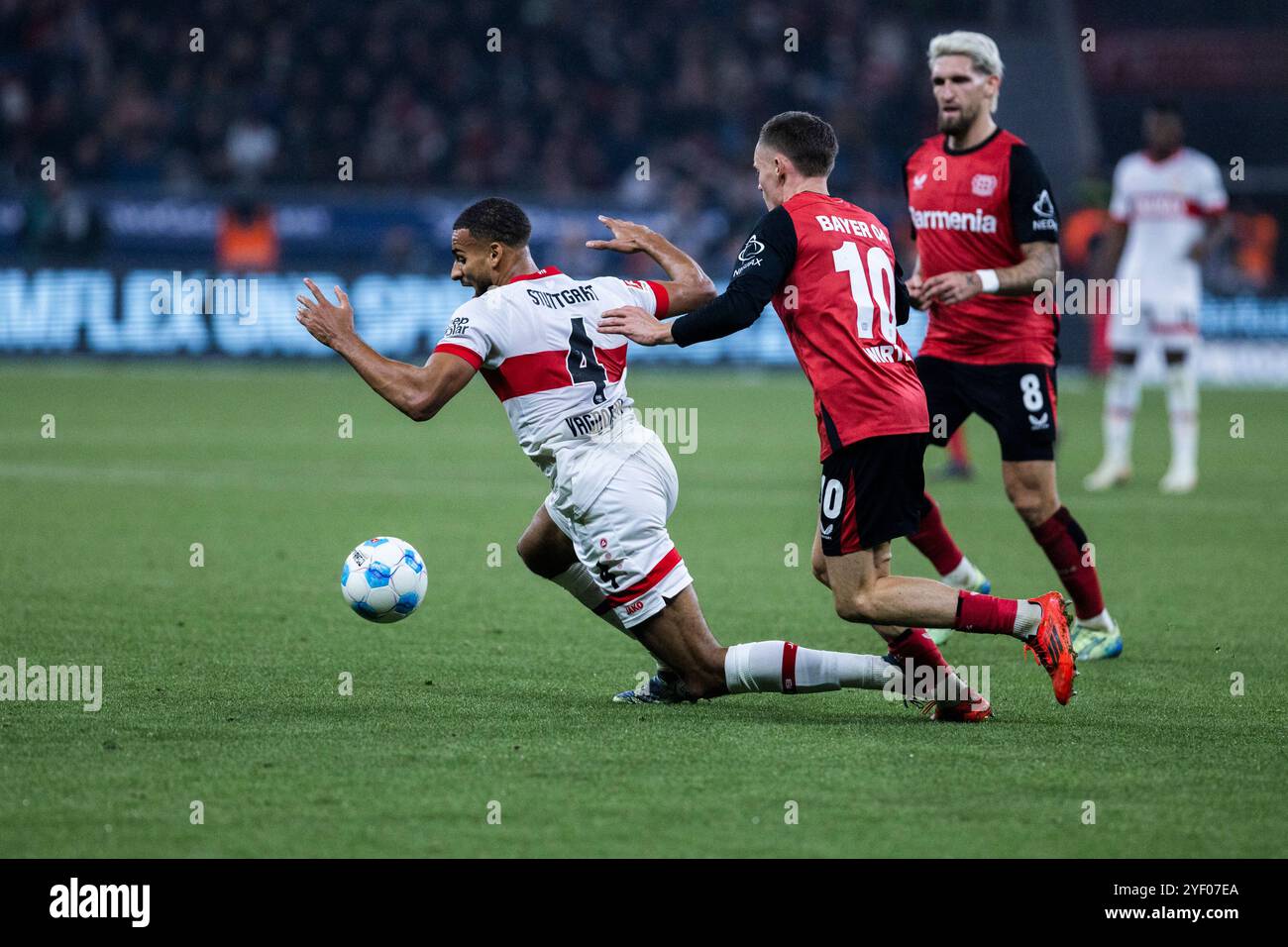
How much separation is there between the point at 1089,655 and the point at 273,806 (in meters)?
3.75

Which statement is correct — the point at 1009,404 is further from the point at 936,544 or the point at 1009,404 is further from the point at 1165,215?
the point at 1165,215

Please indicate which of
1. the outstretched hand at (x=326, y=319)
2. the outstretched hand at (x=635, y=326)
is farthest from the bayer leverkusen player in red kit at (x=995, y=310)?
the outstretched hand at (x=326, y=319)

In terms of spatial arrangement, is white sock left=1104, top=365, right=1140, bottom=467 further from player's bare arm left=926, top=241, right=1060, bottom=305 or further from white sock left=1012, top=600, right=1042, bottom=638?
white sock left=1012, top=600, right=1042, bottom=638

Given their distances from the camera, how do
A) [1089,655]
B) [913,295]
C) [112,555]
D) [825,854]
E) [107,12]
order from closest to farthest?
[825,854] → [913,295] → [1089,655] → [112,555] → [107,12]

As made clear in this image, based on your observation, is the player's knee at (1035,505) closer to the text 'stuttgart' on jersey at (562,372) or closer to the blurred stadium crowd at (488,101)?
the text 'stuttgart' on jersey at (562,372)

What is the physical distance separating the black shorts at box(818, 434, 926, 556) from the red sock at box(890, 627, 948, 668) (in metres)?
0.41

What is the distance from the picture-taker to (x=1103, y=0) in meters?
30.0

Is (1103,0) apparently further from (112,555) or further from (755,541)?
(112,555)

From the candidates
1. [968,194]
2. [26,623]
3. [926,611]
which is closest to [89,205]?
[26,623]

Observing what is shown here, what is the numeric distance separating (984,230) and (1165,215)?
676 centimetres

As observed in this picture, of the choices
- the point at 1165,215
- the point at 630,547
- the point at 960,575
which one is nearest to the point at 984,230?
the point at 960,575

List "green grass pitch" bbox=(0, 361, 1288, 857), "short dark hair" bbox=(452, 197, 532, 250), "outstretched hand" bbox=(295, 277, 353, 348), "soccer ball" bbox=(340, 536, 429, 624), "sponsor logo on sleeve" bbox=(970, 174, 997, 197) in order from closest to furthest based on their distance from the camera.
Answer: "green grass pitch" bbox=(0, 361, 1288, 857), "outstretched hand" bbox=(295, 277, 353, 348), "short dark hair" bbox=(452, 197, 532, 250), "soccer ball" bbox=(340, 536, 429, 624), "sponsor logo on sleeve" bbox=(970, 174, 997, 197)

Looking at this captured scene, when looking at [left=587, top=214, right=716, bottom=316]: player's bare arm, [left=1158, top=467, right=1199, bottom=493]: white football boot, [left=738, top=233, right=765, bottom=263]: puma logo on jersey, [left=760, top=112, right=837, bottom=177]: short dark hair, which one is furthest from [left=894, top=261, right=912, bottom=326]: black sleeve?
[left=1158, top=467, right=1199, bottom=493]: white football boot

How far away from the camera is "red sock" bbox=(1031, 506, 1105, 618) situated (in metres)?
7.05
